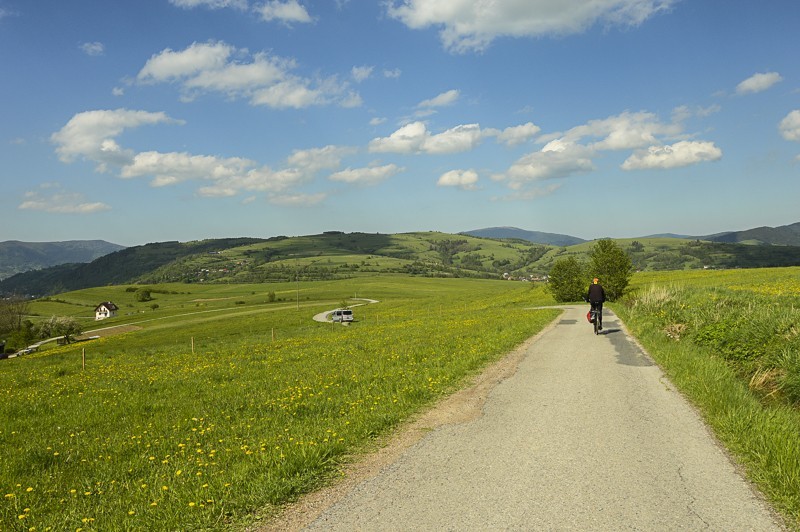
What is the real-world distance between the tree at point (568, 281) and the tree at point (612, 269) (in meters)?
5.05

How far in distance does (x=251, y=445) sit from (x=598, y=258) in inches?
1958

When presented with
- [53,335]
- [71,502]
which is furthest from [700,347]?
[53,335]

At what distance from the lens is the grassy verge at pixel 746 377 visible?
643 centimetres

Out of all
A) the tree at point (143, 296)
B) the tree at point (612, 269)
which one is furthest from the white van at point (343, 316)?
the tree at point (143, 296)

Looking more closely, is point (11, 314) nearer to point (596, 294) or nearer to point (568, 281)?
point (568, 281)

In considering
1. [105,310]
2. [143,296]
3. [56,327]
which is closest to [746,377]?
[56,327]

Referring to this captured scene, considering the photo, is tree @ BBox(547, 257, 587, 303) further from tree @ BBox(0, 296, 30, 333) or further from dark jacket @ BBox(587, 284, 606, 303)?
tree @ BBox(0, 296, 30, 333)

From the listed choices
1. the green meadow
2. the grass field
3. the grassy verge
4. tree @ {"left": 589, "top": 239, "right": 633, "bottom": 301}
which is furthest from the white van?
the grassy verge

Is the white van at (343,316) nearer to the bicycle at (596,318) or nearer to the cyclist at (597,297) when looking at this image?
the bicycle at (596,318)

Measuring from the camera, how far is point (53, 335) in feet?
308

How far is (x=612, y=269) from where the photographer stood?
166 feet

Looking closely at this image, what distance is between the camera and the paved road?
5.41m

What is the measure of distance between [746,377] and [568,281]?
152 feet

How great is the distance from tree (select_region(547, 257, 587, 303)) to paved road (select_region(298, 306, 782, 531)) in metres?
48.0
